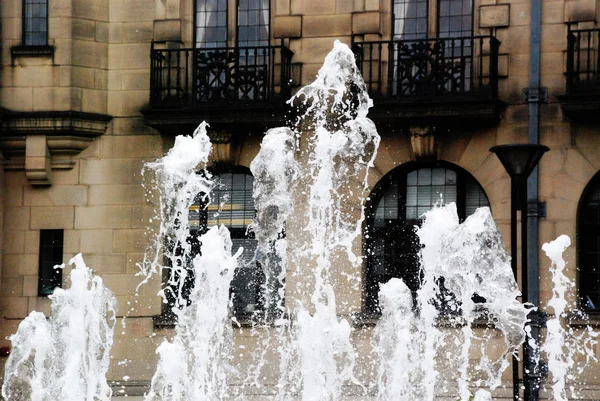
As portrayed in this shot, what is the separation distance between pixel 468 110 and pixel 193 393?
6189mm

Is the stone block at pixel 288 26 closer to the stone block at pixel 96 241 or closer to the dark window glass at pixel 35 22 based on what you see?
the dark window glass at pixel 35 22

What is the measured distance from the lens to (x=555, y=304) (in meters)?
22.9

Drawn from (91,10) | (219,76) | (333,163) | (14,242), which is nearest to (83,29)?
(91,10)

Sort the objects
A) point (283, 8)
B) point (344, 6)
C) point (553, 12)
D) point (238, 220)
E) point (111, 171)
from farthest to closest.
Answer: point (111, 171)
point (238, 220)
point (283, 8)
point (344, 6)
point (553, 12)

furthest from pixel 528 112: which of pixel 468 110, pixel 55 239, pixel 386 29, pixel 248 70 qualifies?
pixel 55 239

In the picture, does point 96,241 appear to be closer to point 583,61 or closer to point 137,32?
point 137,32

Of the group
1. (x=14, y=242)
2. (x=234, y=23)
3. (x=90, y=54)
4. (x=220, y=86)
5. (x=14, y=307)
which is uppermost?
(x=234, y=23)

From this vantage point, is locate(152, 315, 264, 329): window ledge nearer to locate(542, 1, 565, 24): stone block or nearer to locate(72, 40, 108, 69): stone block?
locate(72, 40, 108, 69): stone block

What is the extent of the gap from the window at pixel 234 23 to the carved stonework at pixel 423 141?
2.83 m

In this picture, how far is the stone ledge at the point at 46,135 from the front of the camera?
81.4ft

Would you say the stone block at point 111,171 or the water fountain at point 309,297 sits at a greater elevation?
the stone block at point 111,171

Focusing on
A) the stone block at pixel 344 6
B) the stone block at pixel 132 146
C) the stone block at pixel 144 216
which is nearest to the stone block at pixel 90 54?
the stone block at pixel 132 146

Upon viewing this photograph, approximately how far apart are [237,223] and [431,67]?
3.91m

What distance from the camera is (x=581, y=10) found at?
23094mm
